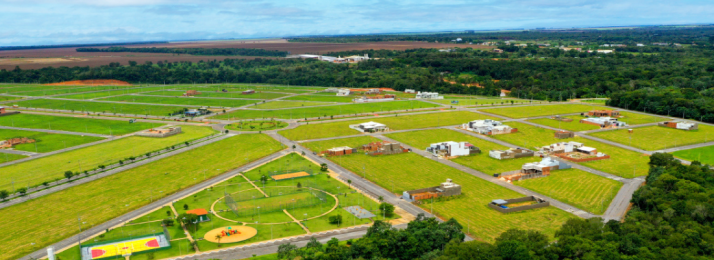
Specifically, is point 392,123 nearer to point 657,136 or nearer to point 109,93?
point 657,136

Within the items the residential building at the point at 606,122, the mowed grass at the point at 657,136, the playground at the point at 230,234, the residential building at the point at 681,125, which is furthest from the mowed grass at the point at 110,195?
the residential building at the point at 681,125

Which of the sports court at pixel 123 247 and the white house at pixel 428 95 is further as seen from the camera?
the white house at pixel 428 95

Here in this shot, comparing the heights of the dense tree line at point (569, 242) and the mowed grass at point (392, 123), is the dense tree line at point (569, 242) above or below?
above

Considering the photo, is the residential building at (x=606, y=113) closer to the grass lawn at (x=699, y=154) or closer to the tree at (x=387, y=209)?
the grass lawn at (x=699, y=154)

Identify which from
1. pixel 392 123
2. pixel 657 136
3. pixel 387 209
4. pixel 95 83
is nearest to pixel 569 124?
pixel 657 136

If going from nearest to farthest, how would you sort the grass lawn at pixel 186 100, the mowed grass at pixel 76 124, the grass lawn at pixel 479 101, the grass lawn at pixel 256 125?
1. the grass lawn at pixel 256 125
2. the mowed grass at pixel 76 124
3. the grass lawn at pixel 479 101
4. the grass lawn at pixel 186 100

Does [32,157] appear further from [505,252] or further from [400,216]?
[505,252]

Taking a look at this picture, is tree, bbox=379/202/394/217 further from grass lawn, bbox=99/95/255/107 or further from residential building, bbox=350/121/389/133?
grass lawn, bbox=99/95/255/107
